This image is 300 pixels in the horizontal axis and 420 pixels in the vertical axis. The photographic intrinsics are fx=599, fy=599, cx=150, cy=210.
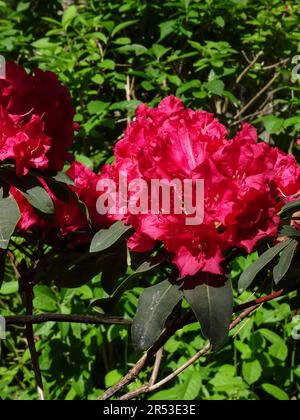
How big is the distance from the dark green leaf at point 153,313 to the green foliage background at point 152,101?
1.29 m

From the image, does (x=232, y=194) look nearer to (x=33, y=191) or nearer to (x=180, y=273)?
(x=180, y=273)

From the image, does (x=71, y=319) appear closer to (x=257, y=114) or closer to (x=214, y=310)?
(x=214, y=310)

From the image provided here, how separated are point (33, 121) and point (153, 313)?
1.33 ft

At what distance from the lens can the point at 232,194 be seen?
0.98 metres

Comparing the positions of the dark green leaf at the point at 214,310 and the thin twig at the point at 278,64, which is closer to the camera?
the dark green leaf at the point at 214,310

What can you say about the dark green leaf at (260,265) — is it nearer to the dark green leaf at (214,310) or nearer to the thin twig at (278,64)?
the dark green leaf at (214,310)

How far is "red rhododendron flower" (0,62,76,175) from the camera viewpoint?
109 centimetres

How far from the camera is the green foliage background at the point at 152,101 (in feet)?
8.29

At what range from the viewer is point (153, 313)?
40.9 inches

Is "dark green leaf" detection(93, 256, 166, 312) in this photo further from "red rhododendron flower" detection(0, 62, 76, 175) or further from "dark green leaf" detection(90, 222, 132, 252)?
"red rhododendron flower" detection(0, 62, 76, 175)

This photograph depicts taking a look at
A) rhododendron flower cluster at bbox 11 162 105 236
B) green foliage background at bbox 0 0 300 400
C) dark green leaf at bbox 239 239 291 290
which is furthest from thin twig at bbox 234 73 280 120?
dark green leaf at bbox 239 239 291 290

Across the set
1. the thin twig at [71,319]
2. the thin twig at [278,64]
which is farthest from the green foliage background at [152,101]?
the thin twig at [71,319]
